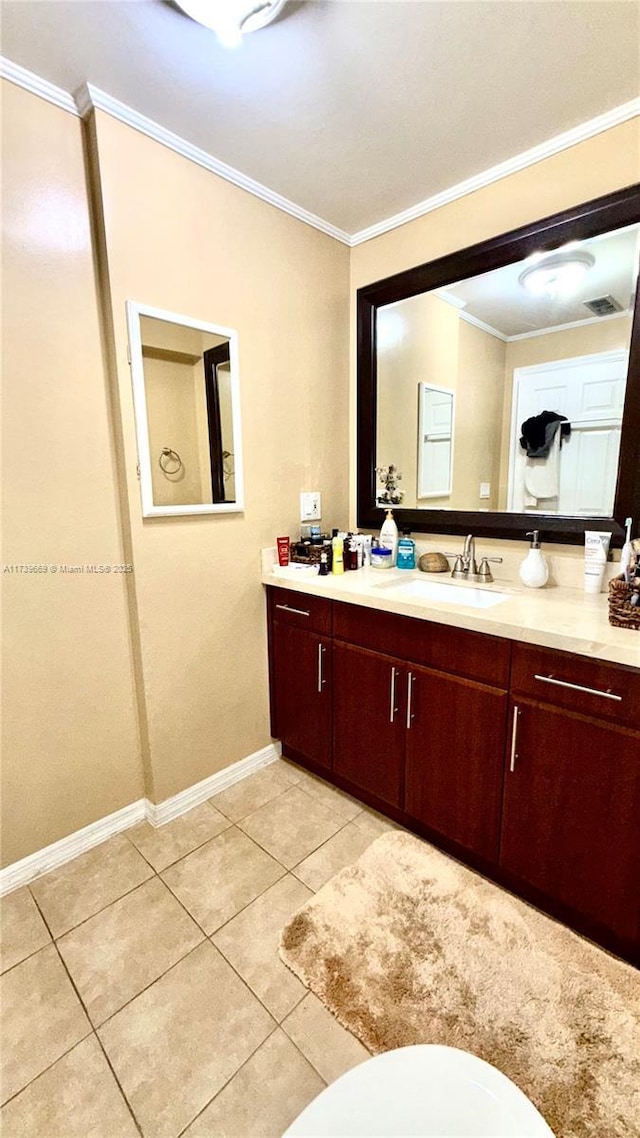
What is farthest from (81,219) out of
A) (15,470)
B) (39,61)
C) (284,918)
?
(284,918)

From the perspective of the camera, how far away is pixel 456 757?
154cm

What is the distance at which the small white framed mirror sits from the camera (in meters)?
2.06

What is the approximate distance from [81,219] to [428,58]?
114 centimetres

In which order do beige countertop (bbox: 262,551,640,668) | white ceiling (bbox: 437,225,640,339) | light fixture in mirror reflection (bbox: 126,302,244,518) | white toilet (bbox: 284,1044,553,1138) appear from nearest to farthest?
white toilet (bbox: 284,1044,553,1138) < beige countertop (bbox: 262,551,640,668) < white ceiling (bbox: 437,225,640,339) < light fixture in mirror reflection (bbox: 126,302,244,518)

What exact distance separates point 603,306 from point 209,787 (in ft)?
7.83

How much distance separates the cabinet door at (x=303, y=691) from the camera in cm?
196

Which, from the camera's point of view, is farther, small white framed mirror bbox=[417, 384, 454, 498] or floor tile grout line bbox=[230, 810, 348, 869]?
small white framed mirror bbox=[417, 384, 454, 498]

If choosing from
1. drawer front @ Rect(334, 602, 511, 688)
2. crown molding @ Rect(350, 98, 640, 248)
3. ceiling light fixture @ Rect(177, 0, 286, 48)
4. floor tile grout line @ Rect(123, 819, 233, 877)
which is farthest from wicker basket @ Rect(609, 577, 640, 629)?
ceiling light fixture @ Rect(177, 0, 286, 48)

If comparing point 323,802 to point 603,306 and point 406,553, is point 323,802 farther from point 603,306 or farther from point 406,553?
point 603,306

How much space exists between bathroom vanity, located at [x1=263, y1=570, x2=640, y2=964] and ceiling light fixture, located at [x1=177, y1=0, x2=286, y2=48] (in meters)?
1.58

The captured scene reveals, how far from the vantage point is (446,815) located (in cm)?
161

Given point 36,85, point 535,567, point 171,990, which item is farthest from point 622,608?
point 36,85

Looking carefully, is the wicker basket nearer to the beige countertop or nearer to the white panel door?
the beige countertop

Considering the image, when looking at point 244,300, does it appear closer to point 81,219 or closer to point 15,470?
point 81,219
